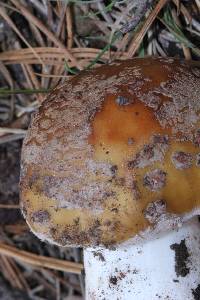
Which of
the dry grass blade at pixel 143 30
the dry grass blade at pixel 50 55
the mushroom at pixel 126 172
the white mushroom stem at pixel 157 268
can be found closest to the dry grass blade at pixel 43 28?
the dry grass blade at pixel 50 55

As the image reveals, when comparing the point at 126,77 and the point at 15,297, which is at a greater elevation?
the point at 126,77

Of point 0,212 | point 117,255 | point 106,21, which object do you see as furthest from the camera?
point 0,212

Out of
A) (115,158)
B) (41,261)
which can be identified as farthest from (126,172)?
(41,261)

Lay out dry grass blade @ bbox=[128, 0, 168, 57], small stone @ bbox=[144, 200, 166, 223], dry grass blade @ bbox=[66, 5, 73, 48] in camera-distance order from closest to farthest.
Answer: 1. small stone @ bbox=[144, 200, 166, 223]
2. dry grass blade @ bbox=[128, 0, 168, 57]
3. dry grass blade @ bbox=[66, 5, 73, 48]

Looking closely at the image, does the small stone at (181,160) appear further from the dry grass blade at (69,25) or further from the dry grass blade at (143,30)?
the dry grass blade at (69,25)

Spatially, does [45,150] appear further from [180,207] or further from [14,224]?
[14,224]

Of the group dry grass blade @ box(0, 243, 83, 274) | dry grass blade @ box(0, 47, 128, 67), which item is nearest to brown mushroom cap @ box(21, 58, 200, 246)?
dry grass blade @ box(0, 47, 128, 67)

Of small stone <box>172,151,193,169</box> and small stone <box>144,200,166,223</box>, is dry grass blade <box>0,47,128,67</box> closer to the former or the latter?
small stone <box>172,151,193,169</box>

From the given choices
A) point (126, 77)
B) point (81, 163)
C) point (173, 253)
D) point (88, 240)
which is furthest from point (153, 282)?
point (126, 77)
